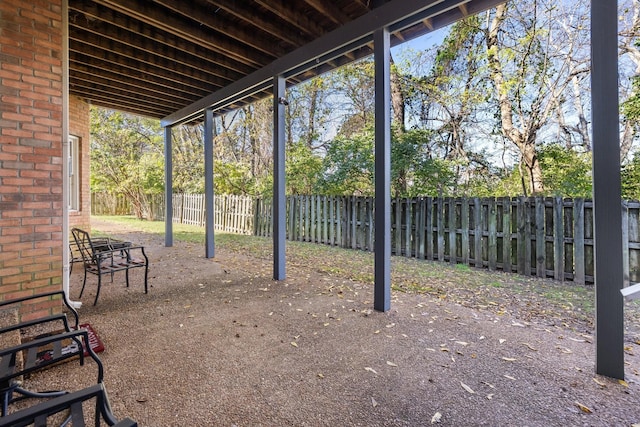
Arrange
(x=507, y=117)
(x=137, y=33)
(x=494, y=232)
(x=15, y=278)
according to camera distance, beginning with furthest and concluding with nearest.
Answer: (x=507, y=117), (x=494, y=232), (x=137, y=33), (x=15, y=278)

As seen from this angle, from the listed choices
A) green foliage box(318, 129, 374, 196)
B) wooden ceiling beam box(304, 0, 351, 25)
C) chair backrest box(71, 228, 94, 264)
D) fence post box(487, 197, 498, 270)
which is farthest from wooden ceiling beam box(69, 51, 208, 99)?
fence post box(487, 197, 498, 270)

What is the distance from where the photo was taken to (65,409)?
107 centimetres

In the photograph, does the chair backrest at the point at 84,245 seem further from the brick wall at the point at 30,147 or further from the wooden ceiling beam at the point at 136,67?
the wooden ceiling beam at the point at 136,67

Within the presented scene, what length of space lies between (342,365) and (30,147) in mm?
3103

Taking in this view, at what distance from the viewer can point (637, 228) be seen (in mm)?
4051

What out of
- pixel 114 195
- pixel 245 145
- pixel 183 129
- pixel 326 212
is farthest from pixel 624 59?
pixel 114 195

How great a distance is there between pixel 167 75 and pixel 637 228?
7179mm

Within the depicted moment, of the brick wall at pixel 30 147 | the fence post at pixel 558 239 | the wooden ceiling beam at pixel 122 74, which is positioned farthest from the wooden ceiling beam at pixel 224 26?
the fence post at pixel 558 239

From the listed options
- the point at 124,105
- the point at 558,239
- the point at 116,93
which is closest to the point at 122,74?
the point at 116,93

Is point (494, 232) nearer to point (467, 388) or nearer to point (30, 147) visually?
point (467, 388)

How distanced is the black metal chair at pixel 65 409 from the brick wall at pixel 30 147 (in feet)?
6.70

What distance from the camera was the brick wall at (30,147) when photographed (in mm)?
2510

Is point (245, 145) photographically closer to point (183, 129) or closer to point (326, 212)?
point (183, 129)

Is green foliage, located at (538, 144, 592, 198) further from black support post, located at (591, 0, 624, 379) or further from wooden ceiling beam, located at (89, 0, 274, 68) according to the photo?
wooden ceiling beam, located at (89, 0, 274, 68)
